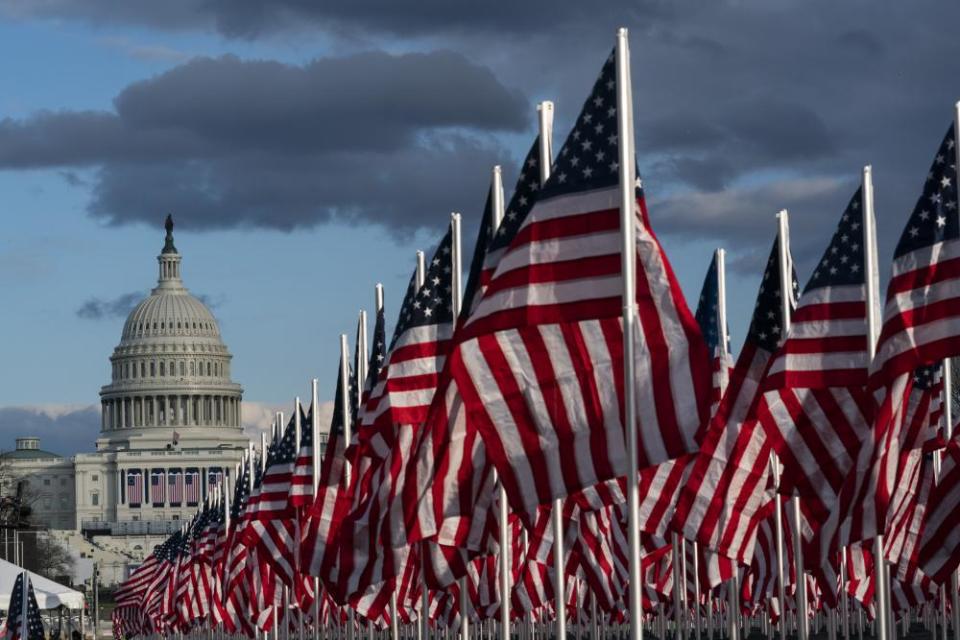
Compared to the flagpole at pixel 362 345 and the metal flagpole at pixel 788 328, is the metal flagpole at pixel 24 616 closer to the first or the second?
the flagpole at pixel 362 345

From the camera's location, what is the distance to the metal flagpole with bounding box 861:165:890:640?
75.6ft

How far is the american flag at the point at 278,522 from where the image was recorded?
43.2 metres

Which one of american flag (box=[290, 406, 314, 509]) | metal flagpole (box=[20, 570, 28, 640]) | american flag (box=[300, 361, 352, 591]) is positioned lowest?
metal flagpole (box=[20, 570, 28, 640])

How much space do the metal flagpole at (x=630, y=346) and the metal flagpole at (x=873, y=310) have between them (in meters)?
4.87

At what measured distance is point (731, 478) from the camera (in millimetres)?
24547

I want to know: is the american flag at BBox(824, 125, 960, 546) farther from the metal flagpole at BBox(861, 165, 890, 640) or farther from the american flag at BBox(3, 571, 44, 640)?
the american flag at BBox(3, 571, 44, 640)

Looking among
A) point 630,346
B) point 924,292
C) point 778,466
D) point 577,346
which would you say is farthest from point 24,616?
point 630,346

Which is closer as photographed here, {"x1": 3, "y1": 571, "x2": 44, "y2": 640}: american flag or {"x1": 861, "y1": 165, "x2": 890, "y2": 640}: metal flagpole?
{"x1": 861, "y1": 165, "x2": 890, "y2": 640}: metal flagpole

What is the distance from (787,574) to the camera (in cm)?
3575

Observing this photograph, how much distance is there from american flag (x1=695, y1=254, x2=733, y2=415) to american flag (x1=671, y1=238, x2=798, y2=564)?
4.53 meters

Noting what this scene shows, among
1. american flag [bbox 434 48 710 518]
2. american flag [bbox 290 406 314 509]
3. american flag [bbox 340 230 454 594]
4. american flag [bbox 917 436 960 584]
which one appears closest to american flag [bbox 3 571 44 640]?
american flag [bbox 290 406 314 509]

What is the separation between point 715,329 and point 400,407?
7.05m

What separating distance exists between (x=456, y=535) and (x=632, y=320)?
616 centimetres

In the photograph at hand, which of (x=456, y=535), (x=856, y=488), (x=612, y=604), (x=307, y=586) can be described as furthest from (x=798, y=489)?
(x=307, y=586)
